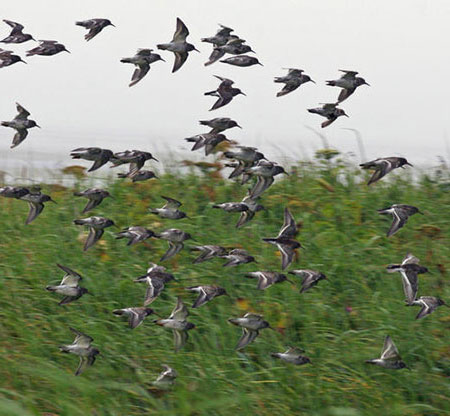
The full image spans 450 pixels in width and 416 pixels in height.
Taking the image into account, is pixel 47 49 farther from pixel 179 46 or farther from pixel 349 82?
pixel 349 82

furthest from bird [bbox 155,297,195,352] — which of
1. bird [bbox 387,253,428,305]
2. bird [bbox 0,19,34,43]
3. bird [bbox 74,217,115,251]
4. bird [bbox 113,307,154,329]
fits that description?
→ bird [bbox 0,19,34,43]

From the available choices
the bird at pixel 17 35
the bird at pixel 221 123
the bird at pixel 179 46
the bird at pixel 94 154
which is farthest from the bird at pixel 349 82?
the bird at pixel 17 35

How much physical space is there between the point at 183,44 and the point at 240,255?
1.39 m

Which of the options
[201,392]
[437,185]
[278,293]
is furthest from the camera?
[437,185]

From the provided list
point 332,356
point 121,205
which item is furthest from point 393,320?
point 121,205

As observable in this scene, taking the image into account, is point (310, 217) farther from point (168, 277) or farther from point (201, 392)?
point (201, 392)

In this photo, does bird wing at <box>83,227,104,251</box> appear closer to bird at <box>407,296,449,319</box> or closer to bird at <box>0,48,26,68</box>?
bird at <box>0,48,26,68</box>

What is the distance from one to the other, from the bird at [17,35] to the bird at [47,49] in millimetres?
92

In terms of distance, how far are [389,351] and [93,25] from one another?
2811 mm

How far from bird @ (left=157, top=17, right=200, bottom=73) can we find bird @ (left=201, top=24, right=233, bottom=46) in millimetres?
187

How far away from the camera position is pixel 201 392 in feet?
14.1

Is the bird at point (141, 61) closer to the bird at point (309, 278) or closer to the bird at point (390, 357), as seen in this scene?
the bird at point (309, 278)

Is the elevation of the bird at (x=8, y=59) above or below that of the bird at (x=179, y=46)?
below

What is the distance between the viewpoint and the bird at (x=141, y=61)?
5348 millimetres
